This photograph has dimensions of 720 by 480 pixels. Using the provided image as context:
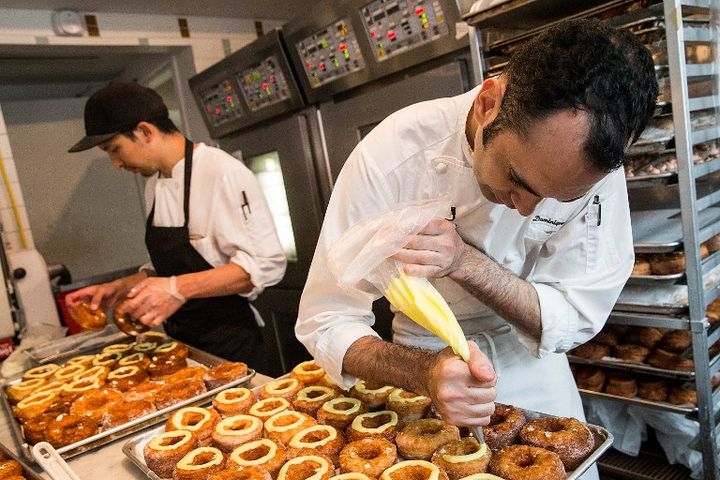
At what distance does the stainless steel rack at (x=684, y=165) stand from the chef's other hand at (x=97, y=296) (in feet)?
6.52

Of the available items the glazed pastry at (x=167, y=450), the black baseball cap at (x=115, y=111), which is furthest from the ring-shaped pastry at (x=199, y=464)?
the black baseball cap at (x=115, y=111)

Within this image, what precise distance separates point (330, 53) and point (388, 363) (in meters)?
2.53

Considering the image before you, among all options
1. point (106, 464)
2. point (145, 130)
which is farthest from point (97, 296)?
point (106, 464)

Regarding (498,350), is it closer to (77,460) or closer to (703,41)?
(77,460)

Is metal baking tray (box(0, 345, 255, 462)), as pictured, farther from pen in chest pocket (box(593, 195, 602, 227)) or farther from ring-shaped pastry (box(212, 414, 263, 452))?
pen in chest pocket (box(593, 195, 602, 227))

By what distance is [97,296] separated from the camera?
2539mm

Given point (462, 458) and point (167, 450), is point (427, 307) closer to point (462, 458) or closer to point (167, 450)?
point (462, 458)

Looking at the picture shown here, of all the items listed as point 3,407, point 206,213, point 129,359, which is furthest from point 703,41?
point 3,407

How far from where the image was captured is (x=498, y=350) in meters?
1.56

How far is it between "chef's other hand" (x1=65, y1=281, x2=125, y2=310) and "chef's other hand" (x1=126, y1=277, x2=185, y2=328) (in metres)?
0.44

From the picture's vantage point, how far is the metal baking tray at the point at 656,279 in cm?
204

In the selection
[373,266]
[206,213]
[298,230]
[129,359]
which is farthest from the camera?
[298,230]

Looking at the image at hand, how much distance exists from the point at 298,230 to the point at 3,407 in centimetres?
217

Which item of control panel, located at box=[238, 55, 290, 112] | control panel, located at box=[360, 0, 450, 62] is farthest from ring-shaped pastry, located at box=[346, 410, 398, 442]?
control panel, located at box=[238, 55, 290, 112]
